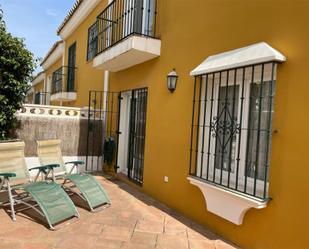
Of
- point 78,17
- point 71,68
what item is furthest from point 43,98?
point 78,17

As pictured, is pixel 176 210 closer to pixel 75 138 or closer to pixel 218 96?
pixel 218 96

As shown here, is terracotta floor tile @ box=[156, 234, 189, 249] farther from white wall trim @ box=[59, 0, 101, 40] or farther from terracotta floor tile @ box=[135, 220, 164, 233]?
white wall trim @ box=[59, 0, 101, 40]

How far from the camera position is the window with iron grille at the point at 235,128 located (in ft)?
12.8

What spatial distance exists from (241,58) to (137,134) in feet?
14.7

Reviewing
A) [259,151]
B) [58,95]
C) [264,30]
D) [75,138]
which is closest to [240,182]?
[259,151]

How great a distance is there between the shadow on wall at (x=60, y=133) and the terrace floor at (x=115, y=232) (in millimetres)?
3546

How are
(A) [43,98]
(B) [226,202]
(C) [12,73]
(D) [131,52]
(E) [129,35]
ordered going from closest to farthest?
(B) [226,202] → (E) [129,35] → (D) [131,52] → (C) [12,73] → (A) [43,98]

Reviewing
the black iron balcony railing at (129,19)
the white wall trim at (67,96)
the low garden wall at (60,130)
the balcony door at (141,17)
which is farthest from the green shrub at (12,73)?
the white wall trim at (67,96)

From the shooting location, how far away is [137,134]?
7.95m

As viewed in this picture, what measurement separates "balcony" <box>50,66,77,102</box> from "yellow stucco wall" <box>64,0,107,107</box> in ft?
1.28

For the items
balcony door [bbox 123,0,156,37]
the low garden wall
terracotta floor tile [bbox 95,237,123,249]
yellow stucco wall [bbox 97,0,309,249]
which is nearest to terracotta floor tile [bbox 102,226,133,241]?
terracotta floor tile [bbox 95,237,123,249]

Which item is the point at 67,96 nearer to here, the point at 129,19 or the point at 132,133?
the point at 132,133

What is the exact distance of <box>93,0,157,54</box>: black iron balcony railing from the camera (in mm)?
7074

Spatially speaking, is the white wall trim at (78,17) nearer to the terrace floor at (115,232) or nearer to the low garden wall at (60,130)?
the low garden wall at (60,130)
